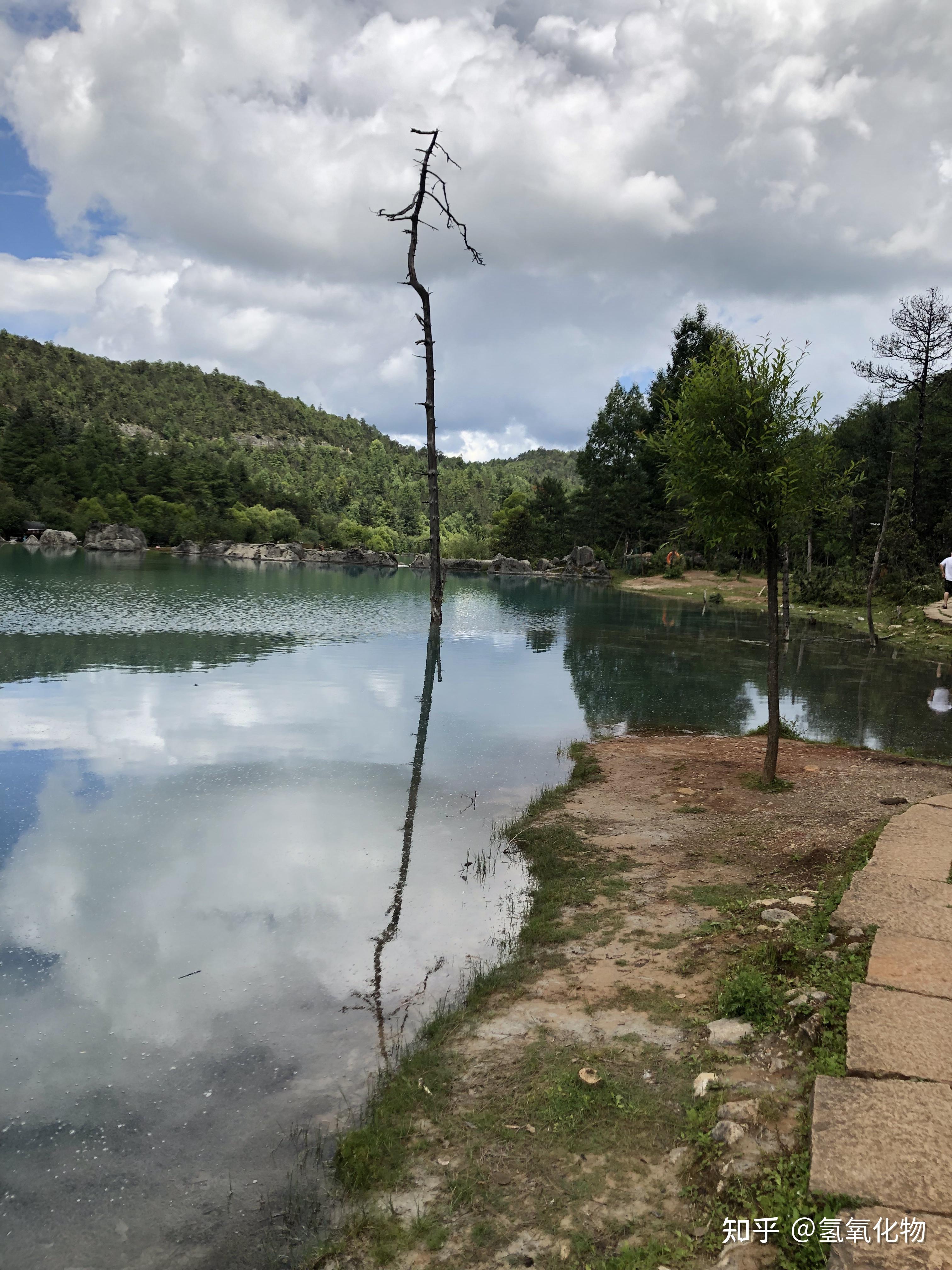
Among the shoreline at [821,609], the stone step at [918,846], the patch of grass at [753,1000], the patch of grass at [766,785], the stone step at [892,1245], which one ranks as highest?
the shoreline at [821,609]

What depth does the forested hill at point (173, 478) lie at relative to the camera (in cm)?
9681

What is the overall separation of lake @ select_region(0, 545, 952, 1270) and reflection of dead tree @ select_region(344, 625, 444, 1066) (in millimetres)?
25

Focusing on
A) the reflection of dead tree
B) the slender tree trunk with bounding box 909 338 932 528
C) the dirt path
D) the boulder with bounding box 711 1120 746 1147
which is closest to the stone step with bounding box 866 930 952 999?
the dirt path

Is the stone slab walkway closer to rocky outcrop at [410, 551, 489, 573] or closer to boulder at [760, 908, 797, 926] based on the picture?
boulder at [760, 908, 797, 926]

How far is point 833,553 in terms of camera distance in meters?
60.9

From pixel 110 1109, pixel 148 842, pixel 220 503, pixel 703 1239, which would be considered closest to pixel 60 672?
pixel 148 842

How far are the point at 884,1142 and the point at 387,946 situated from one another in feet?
13.0

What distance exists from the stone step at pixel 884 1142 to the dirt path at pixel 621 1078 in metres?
0.18

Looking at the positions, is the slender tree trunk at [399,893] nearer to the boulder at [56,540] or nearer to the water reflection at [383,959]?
the water reflection at [383,959]

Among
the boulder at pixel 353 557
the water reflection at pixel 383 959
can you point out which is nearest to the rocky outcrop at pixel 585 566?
the boulder at pixel 353 557

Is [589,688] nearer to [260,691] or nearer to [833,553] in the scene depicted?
[260,691]

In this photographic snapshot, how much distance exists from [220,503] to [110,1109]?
373 ft

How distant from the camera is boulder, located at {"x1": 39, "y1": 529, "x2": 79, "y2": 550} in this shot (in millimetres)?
81000

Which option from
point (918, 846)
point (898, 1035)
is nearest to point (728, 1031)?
point (898, 1035)
